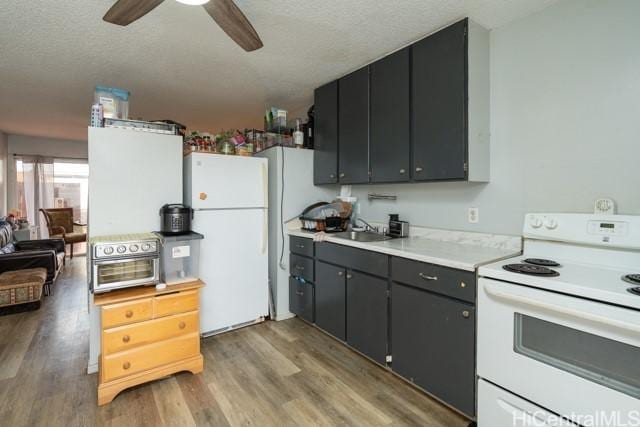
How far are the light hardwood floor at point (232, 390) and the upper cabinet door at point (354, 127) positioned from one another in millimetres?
1471

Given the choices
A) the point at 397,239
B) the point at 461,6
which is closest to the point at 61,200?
the point at 397,239

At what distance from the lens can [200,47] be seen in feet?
7.45

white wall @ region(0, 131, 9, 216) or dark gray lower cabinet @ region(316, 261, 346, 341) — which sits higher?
white wall @ region(0, 131, 9, 216)

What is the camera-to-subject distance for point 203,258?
264 cm

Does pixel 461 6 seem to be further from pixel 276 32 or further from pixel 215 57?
pixel 215 57

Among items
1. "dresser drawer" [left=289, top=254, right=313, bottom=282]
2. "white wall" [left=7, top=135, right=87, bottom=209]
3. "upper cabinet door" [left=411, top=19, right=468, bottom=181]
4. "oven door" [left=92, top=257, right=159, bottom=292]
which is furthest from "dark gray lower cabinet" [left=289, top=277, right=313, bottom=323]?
"white wall" [left=7, top=135, right=87, bottom=209]

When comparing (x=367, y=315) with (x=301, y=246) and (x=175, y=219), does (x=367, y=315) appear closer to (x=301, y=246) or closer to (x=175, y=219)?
(x=301, y=246)

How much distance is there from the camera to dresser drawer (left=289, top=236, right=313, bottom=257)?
278cm

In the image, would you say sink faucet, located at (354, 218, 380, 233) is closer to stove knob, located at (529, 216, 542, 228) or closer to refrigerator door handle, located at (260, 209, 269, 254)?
refrigerator door handle, located at (260, 209, 269, 254)

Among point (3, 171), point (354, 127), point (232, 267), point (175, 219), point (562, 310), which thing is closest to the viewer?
point (562, 310)

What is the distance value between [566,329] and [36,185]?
7.93 meters

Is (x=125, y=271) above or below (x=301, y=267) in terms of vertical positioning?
above

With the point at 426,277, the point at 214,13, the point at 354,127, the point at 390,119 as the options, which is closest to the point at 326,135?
the point at 354,127

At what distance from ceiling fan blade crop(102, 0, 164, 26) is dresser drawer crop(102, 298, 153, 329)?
160 centimetres
